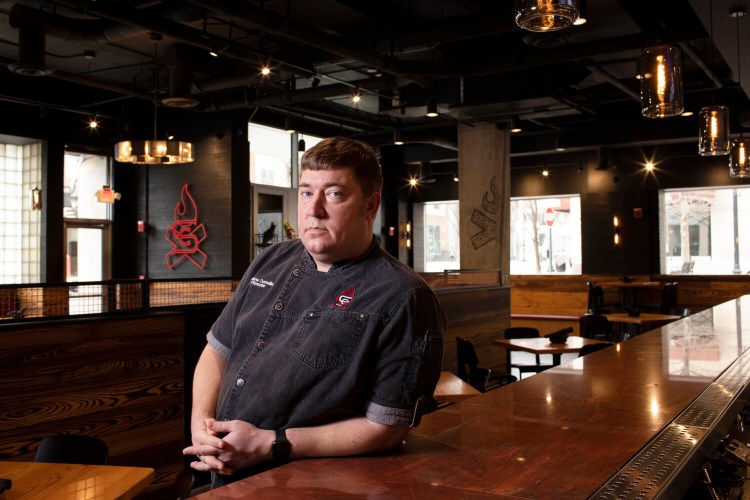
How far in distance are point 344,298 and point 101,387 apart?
2987 millimetres

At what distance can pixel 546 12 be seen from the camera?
233 centimetres

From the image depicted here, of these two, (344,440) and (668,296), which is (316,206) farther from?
(668,296)

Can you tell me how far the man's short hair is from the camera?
4.81ft

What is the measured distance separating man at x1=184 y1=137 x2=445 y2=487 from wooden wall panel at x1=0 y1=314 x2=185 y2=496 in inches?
96.1

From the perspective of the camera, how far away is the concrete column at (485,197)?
10.6 metres

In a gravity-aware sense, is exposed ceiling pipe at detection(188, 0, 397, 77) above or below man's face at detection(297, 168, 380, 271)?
above

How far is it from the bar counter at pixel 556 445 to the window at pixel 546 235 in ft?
44.5

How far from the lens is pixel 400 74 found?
25.9 ft

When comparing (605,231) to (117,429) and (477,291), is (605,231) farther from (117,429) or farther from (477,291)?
(117,429)

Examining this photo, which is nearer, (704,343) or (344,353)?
(344,353)

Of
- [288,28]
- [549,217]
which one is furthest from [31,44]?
[549,217]

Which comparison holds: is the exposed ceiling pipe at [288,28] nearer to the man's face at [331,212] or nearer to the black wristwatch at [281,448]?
the man's face at [331,212]

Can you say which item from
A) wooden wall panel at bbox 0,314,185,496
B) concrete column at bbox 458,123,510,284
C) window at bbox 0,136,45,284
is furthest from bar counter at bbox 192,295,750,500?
window at bbox 0,136,45,284

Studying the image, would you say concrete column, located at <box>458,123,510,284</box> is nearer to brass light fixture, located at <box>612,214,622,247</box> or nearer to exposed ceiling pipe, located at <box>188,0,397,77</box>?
exposed ceiling pipe, located at <box>188,0,397,77</box>
